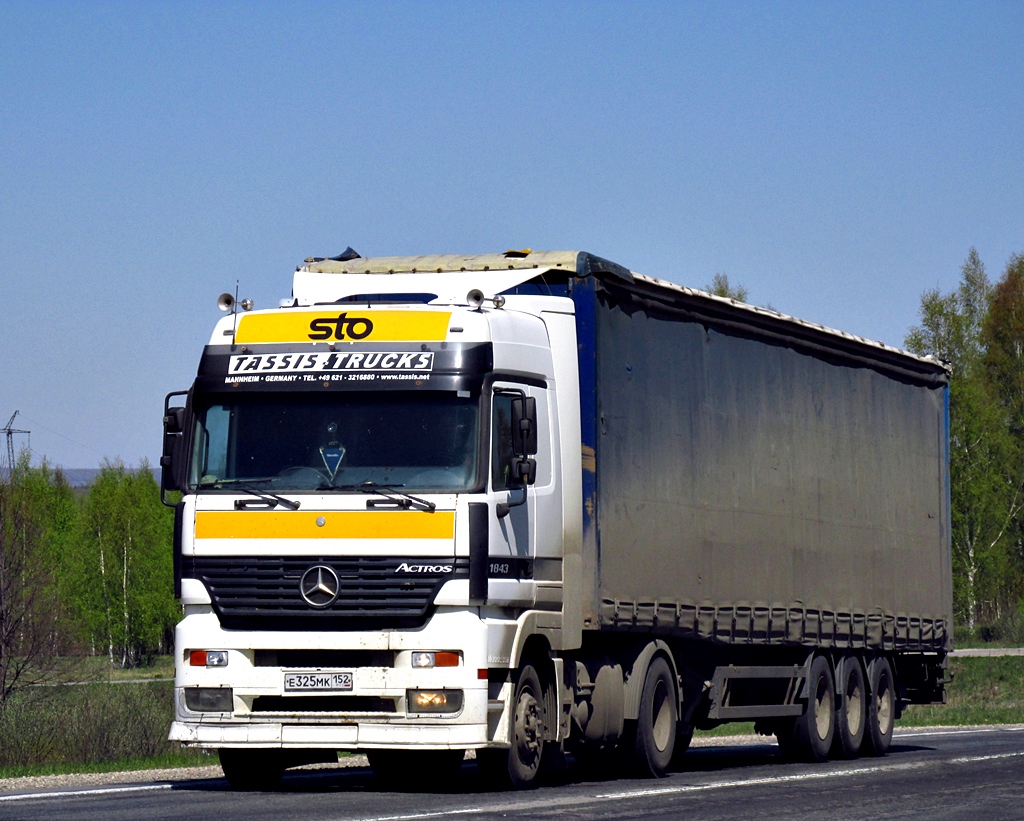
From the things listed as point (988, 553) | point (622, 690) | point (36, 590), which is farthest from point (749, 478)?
point (988, 553)

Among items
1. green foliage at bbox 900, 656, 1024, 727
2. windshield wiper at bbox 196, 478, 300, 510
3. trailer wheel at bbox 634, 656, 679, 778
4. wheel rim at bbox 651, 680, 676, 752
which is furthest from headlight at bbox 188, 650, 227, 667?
green foliage at bbox 900, 656, 1024, 727

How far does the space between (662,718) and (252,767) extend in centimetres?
367

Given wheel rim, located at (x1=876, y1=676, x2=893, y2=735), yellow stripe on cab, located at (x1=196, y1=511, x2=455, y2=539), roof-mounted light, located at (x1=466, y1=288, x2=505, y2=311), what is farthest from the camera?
wheel rim, located at (x1=876, y1=676, x2=893, y2=735)

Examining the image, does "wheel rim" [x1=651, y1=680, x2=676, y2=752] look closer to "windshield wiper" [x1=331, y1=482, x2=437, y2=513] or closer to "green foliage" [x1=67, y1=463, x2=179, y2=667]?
"windshield wiper" [x1=331, y1=482, x2=437, y2=513]

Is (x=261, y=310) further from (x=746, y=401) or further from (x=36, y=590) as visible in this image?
(x=36, y=590)

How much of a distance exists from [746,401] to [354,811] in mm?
7412

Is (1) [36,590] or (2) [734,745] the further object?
(1) [36,590]

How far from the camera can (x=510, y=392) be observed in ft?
41.6

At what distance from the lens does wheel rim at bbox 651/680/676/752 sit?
586 inches

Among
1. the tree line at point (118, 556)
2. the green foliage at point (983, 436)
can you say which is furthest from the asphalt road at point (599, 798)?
the tree line at point (118, 556)

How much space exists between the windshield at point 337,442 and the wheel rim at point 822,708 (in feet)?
24.5

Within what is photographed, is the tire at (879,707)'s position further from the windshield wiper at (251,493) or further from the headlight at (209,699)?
the windshield wiper at (251,493)

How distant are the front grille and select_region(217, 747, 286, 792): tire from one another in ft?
4.41

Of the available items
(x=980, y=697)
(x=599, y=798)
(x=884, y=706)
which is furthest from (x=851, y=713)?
(x=980, y=697)
